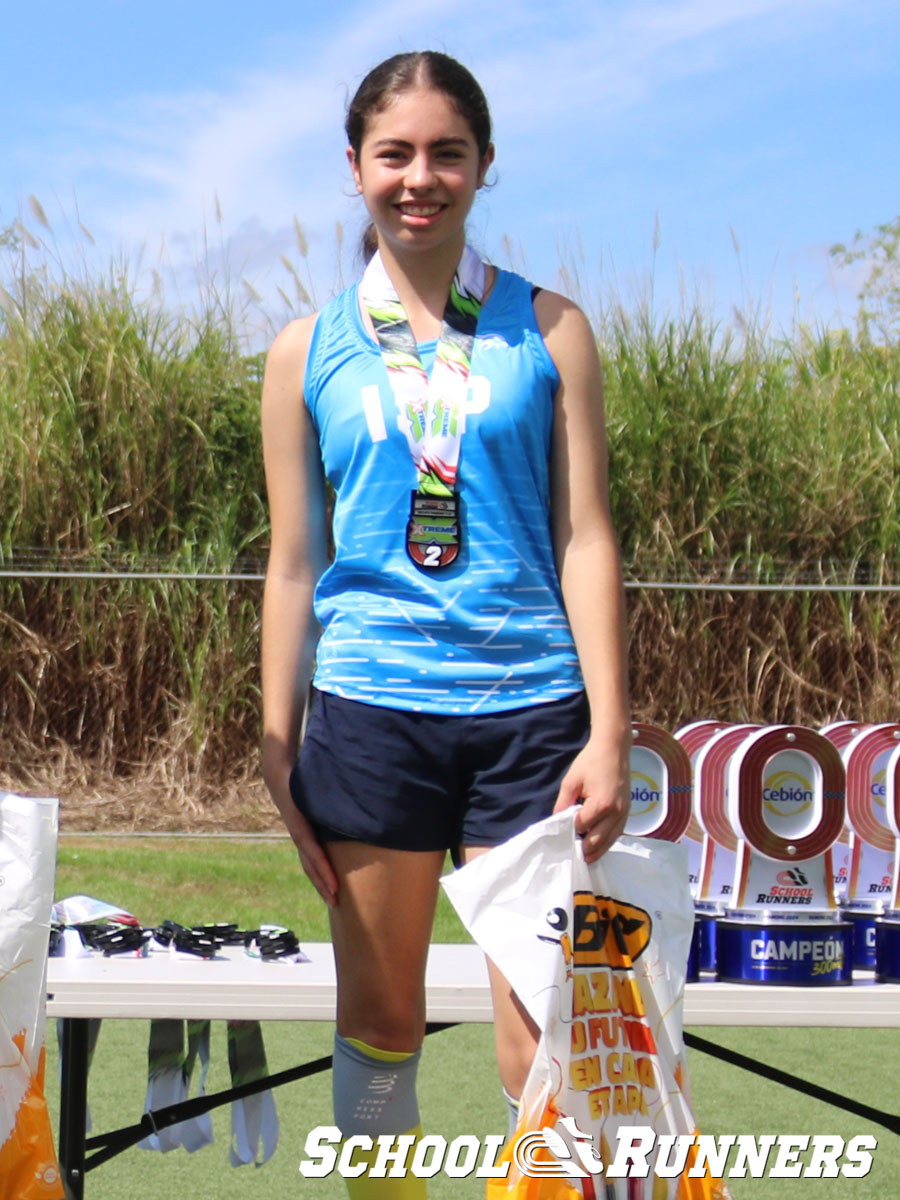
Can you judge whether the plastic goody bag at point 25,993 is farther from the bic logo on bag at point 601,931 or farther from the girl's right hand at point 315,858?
the bic logo on bag at point 601,931

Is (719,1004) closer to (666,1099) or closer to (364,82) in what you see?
(666,1099)

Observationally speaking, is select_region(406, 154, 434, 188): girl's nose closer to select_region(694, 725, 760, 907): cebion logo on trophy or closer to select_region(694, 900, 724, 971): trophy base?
select_region(694, 725, 760, 907): cebion logo on trophy

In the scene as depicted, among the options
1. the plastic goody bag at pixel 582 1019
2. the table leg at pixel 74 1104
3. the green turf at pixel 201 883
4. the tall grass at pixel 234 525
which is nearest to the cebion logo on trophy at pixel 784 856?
the plastic goody bag at pixel 582 1019

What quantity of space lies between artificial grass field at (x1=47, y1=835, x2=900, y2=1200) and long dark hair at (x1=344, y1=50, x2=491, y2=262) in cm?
196

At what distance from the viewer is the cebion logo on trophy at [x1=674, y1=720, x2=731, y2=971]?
8.00 ft

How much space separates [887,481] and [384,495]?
5479 mm

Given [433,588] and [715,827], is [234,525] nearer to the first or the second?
[715,827]

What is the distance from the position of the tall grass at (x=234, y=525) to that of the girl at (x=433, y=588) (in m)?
4.55

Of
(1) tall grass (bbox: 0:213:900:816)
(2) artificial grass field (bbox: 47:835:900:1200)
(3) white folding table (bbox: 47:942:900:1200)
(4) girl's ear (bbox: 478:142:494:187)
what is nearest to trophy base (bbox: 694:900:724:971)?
(3) white folding table (bbox: 47:942:900:1200)

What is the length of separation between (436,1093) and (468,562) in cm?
213

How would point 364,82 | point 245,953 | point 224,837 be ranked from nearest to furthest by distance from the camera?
point 364,82, point 245,953, point 224,837

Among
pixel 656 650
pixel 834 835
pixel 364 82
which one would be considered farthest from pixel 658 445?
pixel 364 82

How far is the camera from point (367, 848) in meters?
1.75

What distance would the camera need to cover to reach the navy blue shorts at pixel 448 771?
173cm
